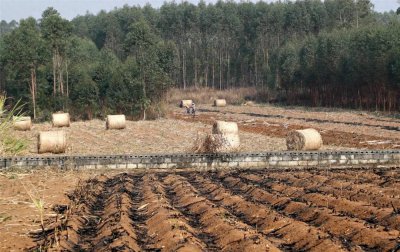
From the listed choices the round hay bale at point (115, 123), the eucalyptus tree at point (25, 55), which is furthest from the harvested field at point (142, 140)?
the eucalyptus tree at point (25, 55)

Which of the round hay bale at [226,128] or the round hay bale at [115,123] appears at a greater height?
the round hay bale at [226,128]

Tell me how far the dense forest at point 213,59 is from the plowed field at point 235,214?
27415 mm

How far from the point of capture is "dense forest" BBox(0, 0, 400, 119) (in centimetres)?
4256

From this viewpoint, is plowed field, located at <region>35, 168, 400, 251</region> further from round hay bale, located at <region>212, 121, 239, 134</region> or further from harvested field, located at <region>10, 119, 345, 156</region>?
harvested field, located at <region>10, 119, 345, 156</region>

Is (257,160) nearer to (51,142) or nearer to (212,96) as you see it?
(51,142)

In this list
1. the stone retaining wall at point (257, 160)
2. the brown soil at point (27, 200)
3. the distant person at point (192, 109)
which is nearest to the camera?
the brown soil at point (27, 200)

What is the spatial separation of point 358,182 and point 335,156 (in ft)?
11.8

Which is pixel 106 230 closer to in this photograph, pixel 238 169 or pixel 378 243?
pixel 378 243

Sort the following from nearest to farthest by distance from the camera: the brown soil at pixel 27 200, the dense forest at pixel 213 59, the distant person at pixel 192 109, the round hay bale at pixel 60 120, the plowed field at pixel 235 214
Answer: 1. the plowed field at pixel 235 214
2. the brown soil at pixel 27 200
3. the round hay bale at pixel 60 120
4. the dense forest at pixel 213 59
5. the distant person at pixel 192 109

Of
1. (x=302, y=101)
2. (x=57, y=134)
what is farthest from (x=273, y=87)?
(x=57, y=134)

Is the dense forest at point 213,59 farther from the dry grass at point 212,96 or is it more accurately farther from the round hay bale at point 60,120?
the round hay bale at point 60,120

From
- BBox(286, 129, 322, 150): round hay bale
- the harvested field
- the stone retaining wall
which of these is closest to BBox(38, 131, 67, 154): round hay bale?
the harvested field

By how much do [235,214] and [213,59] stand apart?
258 feet

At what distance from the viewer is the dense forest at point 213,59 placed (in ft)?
140
